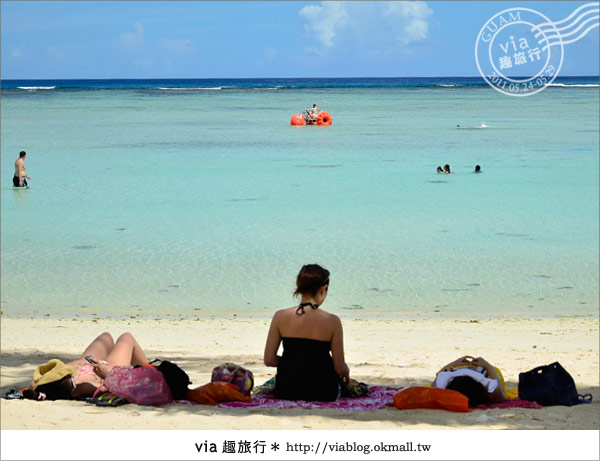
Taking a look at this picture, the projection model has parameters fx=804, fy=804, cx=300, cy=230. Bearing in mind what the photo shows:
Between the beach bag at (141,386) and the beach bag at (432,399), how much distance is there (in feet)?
4.97

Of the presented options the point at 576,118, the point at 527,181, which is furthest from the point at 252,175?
the point at 576,118

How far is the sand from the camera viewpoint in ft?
15.7

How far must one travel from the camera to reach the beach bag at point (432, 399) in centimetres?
505

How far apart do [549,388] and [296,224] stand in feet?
34.9

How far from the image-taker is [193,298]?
1047cm

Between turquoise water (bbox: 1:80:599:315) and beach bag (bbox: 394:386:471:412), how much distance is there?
491 cm

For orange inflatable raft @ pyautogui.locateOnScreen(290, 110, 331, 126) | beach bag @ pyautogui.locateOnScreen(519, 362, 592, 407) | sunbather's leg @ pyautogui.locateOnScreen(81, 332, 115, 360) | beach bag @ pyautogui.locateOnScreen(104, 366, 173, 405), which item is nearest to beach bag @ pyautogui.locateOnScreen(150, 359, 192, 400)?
beach bag @ pyautogui.locateOnScreen(104, 366, 173, 405)

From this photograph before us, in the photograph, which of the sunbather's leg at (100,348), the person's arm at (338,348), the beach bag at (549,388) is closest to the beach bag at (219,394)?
the person's arm at (338,348)

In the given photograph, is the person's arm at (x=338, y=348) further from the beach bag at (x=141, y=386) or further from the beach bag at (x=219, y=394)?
the beach bag at (x=141, y=386)

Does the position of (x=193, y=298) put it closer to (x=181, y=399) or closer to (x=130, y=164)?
(x=181, y=399)

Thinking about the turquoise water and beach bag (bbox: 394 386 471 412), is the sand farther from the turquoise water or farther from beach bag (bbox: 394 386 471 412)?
the turquoise water

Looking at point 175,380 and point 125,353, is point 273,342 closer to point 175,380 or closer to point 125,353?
point 175,380

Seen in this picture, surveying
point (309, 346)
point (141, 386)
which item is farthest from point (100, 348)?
point (309, 346)

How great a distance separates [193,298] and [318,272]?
5.67m
